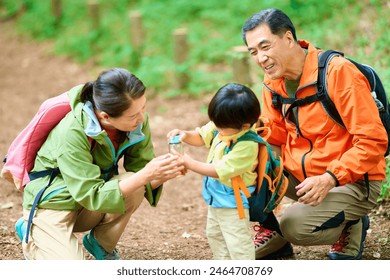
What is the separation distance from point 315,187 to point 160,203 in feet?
8.34

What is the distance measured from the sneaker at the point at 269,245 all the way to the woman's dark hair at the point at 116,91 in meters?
1.43

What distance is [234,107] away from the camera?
3.39 meters

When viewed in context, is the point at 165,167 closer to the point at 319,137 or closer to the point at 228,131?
the point at 228,131

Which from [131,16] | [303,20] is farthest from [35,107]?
[303,20]

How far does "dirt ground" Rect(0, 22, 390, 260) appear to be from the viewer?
4.59 m

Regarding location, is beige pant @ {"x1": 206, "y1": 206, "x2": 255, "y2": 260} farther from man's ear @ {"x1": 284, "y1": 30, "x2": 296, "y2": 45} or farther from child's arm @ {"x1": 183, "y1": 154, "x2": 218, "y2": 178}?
man's ear @ {"x1": 284, "y1": 30, "x2": 296, "y2": 45}

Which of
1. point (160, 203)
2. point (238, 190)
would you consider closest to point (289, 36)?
point (238, 190)

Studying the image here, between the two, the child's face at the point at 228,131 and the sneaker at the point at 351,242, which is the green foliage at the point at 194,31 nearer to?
the sneaker at the point at 351,242

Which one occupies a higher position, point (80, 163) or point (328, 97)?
point (328, 97)

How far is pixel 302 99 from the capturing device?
3871 millimetres

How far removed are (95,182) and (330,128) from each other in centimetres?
151

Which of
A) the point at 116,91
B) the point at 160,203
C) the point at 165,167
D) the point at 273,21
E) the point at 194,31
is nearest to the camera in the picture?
the point at 165,167

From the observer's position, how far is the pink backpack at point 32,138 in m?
3.92

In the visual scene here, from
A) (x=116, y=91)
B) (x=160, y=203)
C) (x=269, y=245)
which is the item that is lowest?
(x=160, y=203)
